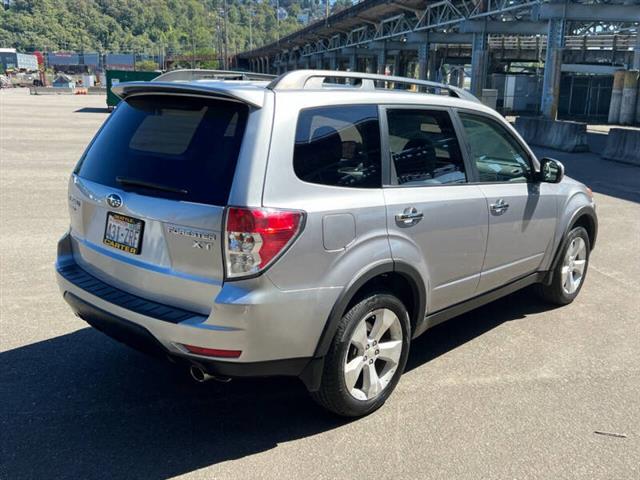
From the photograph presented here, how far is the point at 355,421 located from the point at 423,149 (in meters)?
1.77

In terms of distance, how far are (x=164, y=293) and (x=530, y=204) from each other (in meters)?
2.97

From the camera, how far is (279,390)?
13.2 feet

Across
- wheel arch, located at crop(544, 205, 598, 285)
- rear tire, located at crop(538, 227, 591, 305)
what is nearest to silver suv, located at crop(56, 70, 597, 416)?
wheel arch, located at crop(544, 205, 598, 285)

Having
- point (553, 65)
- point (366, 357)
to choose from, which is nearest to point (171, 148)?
point (366, 357)

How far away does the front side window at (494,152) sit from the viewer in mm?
4469

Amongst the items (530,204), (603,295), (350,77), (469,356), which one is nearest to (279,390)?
(469,356)

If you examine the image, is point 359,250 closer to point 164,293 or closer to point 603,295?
point 164,293

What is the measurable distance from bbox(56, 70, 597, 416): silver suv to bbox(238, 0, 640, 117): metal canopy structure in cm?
2799

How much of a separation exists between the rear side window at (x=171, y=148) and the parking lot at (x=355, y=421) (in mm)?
1347


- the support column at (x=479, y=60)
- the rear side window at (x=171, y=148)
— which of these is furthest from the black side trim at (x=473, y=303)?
the support column at (x=479, y=60)

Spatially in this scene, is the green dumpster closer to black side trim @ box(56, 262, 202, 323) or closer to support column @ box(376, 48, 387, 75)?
support column @ box(376, 48, 387, 75)

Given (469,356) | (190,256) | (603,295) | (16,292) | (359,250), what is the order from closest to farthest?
(190,256) < (359,250) < (469,356) < (16,292) < (603,295)

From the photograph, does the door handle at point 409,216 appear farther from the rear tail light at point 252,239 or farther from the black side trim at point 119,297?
the black side trim at point 119,297

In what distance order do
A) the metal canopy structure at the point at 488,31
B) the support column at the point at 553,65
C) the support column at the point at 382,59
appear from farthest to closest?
1. the support column at the point at 382,59
2. the support column at the point at 553,65
3. the metal canopy structure at the point at 488,31
